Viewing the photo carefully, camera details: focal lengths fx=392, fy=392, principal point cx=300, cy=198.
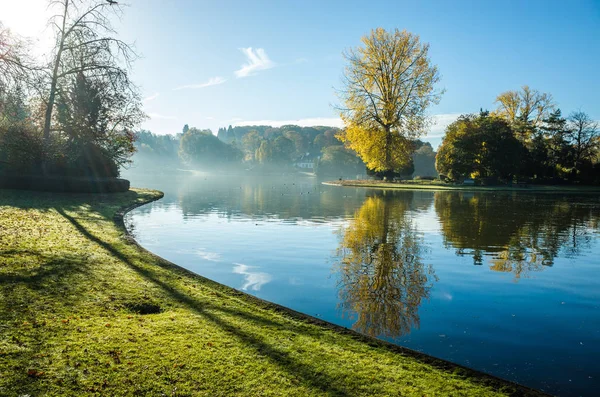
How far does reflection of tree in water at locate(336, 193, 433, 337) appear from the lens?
748 centimetres

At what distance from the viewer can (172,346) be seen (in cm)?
543

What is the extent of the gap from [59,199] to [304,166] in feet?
510

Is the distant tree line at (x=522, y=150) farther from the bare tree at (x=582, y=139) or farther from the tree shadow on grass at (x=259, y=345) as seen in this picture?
the tree shadow on grass at (x=259, y=345)

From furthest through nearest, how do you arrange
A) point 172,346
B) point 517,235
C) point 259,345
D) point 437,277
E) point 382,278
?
1. point 517,235
2. point 437,277
3. point 382,278
4. point 259,345
5. point 172,346

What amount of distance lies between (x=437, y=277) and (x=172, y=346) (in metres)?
7.53

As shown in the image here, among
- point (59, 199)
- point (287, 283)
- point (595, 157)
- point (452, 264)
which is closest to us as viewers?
point (287, 283)

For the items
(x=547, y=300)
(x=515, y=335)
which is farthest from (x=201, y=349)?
(x=547, y=300)

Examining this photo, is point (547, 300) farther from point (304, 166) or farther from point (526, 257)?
point (304, 166)

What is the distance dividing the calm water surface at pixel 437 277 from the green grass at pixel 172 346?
1.09 m

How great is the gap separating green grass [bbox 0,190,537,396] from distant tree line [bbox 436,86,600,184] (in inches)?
2287

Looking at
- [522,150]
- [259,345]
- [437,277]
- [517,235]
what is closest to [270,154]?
[522,150]

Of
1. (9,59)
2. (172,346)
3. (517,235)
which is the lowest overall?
(517,235)

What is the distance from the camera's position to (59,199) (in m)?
23.6

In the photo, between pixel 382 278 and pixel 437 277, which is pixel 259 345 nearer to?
pixel 382 278
